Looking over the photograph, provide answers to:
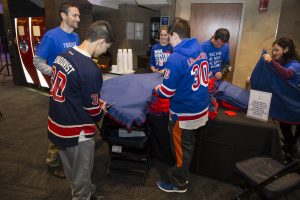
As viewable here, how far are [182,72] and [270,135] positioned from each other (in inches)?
34.7

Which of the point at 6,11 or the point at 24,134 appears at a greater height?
the point at 6,11

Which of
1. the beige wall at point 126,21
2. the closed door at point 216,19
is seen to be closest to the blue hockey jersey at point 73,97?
the closed door at point 216,19

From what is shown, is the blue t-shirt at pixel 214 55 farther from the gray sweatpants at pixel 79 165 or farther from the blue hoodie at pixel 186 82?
the gray sweatpants at pixel 79 165

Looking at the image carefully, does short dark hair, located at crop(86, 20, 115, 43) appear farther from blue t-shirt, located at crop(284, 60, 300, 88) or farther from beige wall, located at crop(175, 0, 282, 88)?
beige wall, located at crop(175, 0, 282, 88)

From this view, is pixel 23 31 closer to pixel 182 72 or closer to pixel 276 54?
pixel 182 72

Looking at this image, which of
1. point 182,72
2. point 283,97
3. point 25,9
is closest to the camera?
point 182,72

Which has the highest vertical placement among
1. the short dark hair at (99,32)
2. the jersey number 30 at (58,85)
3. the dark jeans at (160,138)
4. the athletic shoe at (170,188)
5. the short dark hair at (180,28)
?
the short dark hair at (180,28)

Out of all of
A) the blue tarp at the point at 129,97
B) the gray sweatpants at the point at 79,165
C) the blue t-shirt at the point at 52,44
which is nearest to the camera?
the gray sweatpants at the point at 79,165

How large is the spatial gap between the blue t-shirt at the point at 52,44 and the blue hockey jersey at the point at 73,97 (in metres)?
0.78

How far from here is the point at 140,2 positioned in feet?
16.0

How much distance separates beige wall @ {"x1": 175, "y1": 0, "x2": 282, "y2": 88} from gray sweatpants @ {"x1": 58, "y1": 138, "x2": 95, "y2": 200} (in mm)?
3914

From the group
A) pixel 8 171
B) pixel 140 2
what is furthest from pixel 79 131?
pixel 140 2

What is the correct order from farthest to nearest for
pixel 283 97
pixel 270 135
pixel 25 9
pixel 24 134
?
pixel 25 9
pixel 24 134
pixel 283 97
pixel 270 135

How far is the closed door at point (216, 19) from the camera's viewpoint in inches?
172
